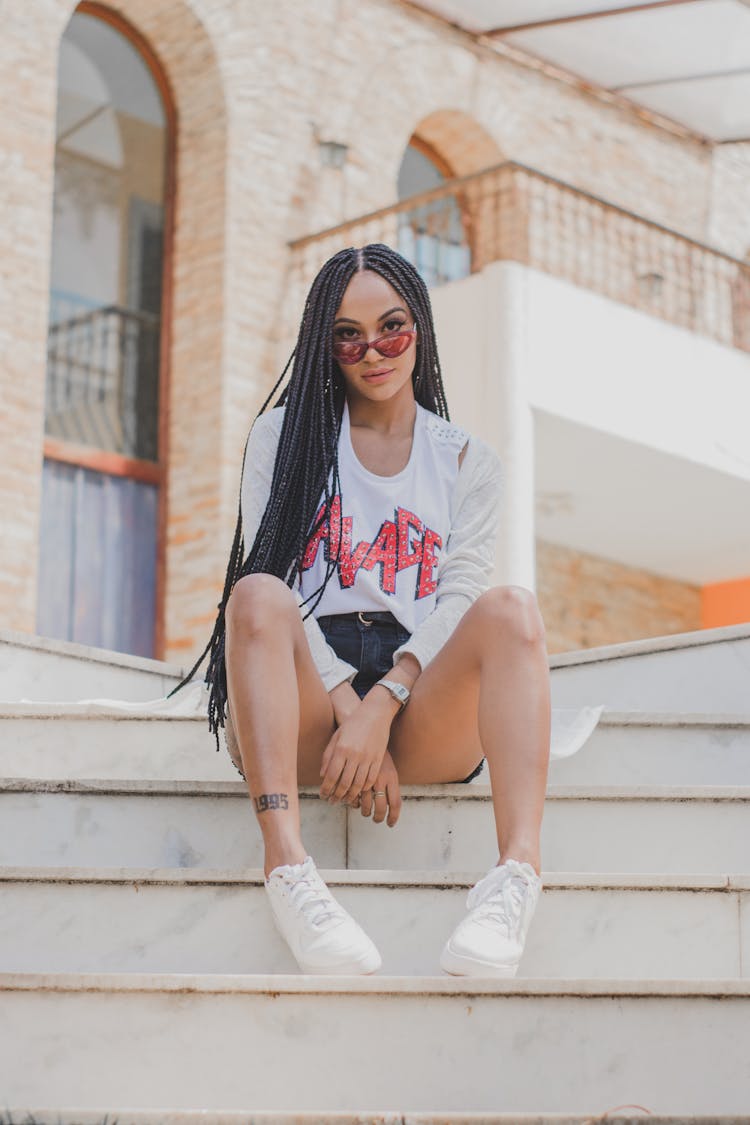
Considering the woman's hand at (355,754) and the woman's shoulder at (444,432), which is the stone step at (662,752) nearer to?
the woman's shoulder at (444,432)

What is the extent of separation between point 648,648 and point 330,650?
5.69 feet

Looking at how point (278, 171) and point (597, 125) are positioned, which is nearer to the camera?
point (278, 171)

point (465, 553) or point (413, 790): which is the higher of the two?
point (465, 553)

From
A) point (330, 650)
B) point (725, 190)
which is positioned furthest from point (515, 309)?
point (330, 650)

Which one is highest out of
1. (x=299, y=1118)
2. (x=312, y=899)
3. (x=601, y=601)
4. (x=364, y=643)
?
(x=601, y=601)

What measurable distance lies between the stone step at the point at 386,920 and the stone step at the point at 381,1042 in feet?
1.14

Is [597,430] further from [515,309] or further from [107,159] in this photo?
[107,159]

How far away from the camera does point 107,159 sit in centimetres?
1033

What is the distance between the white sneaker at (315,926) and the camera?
2.48 meters

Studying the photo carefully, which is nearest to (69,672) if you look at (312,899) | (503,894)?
(312,899)

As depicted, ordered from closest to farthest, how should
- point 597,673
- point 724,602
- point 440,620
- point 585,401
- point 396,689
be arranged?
point 396,689 < point 440,620 < point 597,673 < point 585,401 < point 724,602

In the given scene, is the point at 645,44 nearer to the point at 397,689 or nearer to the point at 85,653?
the point at 85,653

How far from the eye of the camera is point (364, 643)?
321cm

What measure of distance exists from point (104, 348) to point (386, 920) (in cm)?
793
